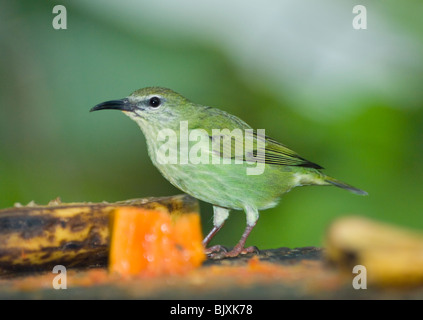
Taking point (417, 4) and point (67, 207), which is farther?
point (417, 4)

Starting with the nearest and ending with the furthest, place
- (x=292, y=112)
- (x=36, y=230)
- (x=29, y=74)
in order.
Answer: (x=36, y=230) < (x=292, y=112) < (x=29, y=74)

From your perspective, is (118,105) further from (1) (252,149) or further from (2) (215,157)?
(1) (252,149)

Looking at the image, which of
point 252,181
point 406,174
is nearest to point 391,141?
point 406,174

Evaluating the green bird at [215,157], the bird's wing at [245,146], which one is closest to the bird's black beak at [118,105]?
the green bird at [215,157]

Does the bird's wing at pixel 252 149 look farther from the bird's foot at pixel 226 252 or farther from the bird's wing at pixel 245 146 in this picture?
the bird's foot at pixel 226 252

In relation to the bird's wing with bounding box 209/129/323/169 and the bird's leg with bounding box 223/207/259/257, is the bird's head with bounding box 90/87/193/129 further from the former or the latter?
the bird's leg with bounding box 223/207/259/257

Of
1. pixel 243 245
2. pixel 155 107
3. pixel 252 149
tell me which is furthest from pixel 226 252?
pixel 155 107

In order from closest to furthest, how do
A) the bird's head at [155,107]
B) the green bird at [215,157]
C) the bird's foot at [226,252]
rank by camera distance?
the bird's foot at [226,252], the green bird at [215,157], the bird's head at [155,107]
